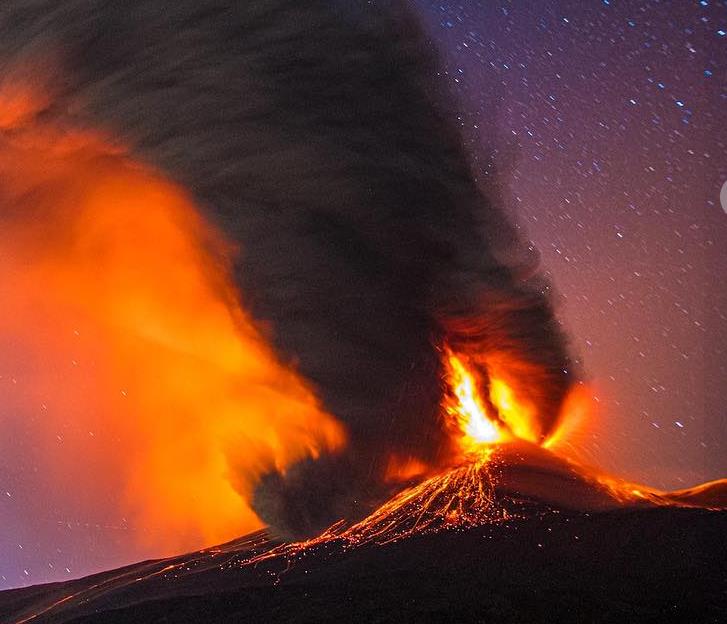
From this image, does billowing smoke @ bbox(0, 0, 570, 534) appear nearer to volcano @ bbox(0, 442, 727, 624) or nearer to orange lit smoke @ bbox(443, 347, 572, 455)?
orange lit smoke @ bbox(443, 347, 572, 455)

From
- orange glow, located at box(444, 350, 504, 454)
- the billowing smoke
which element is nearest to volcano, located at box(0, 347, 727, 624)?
orange glow, located at box(444, 350, 504, 454)

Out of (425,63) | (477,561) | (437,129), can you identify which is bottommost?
(477,561)

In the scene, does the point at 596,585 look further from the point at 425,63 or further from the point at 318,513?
the point at 425,63

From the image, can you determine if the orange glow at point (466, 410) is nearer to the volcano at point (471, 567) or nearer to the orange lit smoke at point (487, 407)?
the orange lit smoke at point (487, 407)

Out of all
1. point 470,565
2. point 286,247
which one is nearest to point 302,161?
point 286,247

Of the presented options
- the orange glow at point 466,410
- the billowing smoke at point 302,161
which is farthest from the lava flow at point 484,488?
the billowing smoke at point 302,161

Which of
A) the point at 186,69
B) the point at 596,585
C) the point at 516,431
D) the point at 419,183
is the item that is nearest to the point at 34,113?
the point at 186,69
